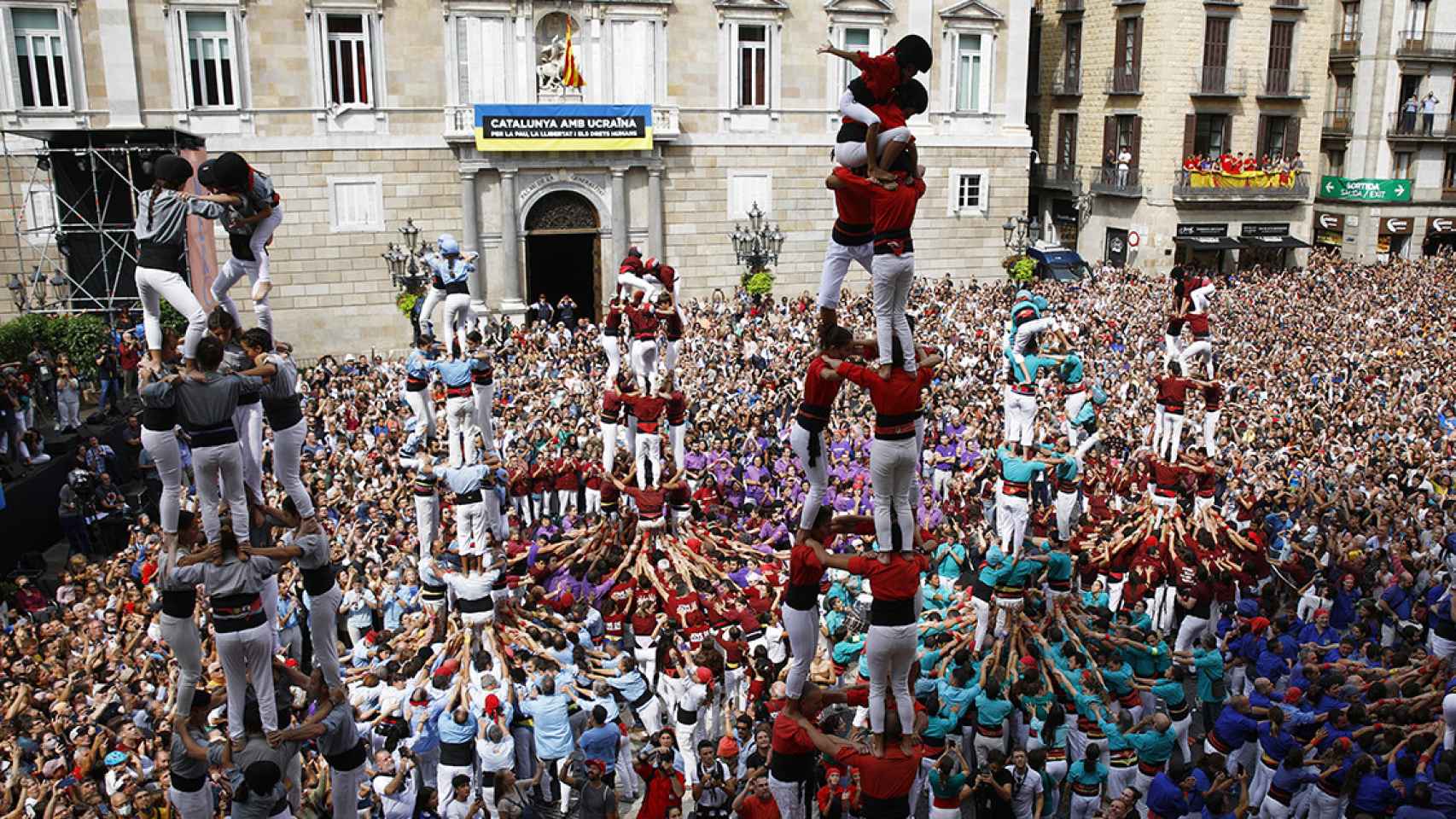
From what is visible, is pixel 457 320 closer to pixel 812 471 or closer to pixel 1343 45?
pixel 812 471

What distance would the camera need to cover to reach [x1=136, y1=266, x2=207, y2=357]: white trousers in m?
9.98

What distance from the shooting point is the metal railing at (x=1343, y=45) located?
46.1 m

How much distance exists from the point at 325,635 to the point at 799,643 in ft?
13.7

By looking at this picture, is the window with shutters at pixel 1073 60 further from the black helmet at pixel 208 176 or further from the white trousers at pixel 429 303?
the black helmet at pixel 208 176

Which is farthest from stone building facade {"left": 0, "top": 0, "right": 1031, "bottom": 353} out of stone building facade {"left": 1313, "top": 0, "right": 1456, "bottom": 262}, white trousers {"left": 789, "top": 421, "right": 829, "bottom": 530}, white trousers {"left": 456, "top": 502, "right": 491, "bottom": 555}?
white trousers {"left": 789, "top": 421, "right": 829, "bottom": 530}

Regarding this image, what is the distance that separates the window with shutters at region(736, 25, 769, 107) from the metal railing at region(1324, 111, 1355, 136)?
83.9 ft

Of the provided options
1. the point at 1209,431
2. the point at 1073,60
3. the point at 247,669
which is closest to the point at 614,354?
the point at 247,669

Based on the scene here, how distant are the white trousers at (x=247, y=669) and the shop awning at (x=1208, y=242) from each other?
39.0 m

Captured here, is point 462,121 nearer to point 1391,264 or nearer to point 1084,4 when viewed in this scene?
point 1084,4

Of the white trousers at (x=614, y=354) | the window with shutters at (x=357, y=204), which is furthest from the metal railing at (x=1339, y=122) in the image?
the white trousers at (x=614, y=354)

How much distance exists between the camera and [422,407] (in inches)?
613

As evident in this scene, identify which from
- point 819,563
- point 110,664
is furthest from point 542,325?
point 819,563

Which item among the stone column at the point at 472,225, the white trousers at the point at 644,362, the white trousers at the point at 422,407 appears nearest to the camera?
the white trousers at the point at 422,407

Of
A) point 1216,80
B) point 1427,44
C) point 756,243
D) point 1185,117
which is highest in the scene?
point 1427,44
